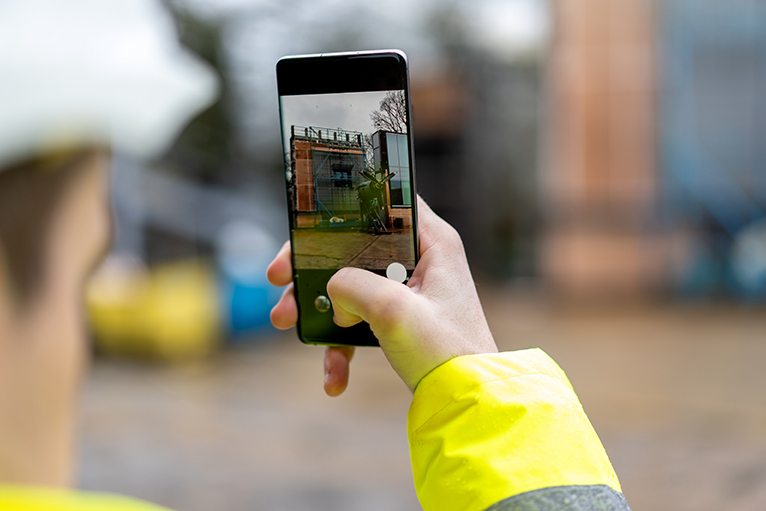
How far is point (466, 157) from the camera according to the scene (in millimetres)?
9047

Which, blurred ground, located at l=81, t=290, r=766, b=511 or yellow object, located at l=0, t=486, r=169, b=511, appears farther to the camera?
blurred ground, located at l=81, t=290, r=766, b=511

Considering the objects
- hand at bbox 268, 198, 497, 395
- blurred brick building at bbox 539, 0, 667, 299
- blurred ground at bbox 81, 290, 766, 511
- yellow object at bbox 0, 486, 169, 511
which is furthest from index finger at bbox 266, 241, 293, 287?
blurred brick building at bbox 539, 0, 667, 299

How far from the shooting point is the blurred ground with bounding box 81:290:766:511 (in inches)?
125

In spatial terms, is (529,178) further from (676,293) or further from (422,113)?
(676,293)

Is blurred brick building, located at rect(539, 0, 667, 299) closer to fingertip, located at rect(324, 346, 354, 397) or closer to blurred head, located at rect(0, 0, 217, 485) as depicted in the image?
blurred head, located at rect(0, 0, 217, 485)

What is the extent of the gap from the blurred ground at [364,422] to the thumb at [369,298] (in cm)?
224

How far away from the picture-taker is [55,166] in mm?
1293

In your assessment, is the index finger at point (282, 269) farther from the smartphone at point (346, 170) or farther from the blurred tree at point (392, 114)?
the blurred tree at point (392, 114)

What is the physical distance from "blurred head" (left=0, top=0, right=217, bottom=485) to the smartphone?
0.57 meters

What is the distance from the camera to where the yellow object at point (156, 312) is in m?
5.52

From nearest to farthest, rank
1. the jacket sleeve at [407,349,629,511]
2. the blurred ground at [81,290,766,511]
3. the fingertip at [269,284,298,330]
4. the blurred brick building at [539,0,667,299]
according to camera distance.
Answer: the jacket sleeve at [407,349,629,511] → the fingertip at [269,284,298,330] → the blurred ground at [81,290,766,511] → the blurred brick building at [539,0,667,299]

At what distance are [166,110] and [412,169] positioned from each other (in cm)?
86

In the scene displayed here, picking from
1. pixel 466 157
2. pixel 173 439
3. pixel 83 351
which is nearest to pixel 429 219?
pixel 83 351

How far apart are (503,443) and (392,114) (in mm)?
375
